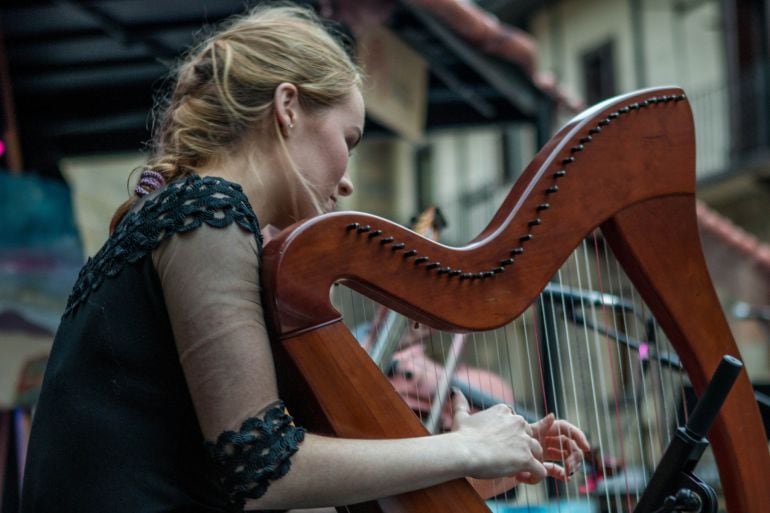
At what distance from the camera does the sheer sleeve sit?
1328 mm

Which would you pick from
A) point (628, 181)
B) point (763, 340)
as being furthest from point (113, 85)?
point (763, 340)

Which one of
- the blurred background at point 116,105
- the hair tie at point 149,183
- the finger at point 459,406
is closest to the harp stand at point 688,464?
the finger at point 459,406

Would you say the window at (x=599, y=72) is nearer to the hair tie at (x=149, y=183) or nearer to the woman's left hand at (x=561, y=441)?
the woman's left hand at (x=561, y=441)

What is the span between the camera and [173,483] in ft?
4.69

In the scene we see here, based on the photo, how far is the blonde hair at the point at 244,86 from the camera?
156cm

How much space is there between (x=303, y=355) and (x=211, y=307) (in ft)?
0.42

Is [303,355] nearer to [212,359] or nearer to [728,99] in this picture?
[212,359]

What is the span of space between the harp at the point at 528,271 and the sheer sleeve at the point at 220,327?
1.4 inches

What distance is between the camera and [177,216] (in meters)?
1.39

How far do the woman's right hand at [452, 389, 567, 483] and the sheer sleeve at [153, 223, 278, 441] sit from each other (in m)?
0.27

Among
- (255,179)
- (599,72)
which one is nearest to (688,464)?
(255,179)

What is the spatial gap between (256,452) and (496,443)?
1.07ft

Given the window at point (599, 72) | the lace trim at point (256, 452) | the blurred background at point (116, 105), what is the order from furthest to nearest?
the window at point (599, 72), the blurred background at point (116, 105), the lace trim at point (256, 452)

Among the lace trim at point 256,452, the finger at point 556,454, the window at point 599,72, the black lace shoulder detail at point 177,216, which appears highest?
the window at point 599,72
